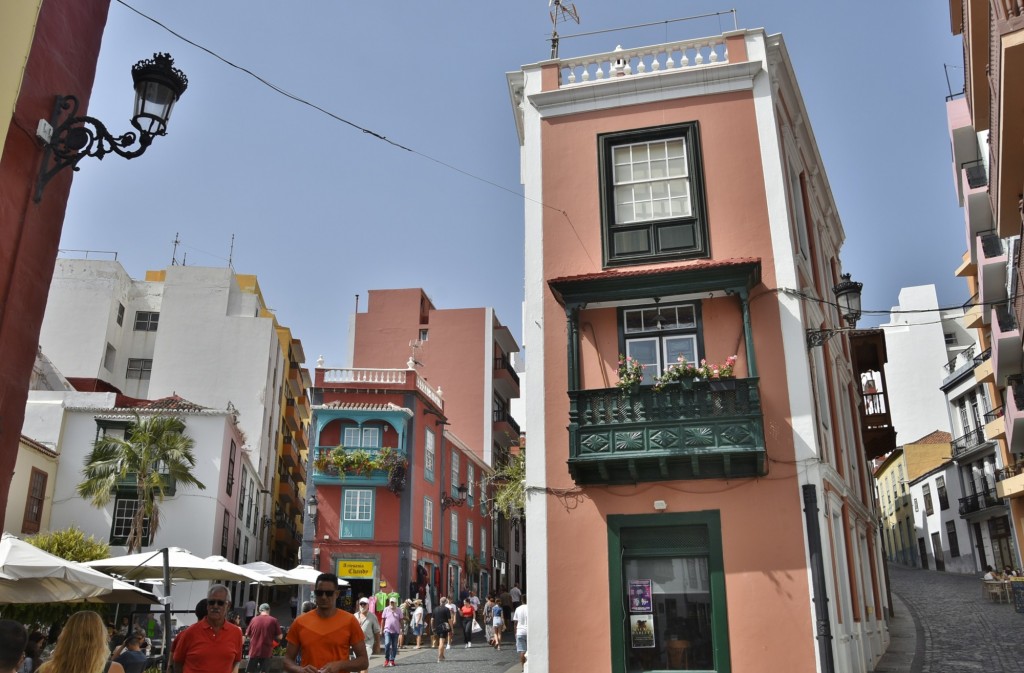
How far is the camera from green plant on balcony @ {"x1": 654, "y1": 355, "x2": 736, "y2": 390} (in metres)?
13.6

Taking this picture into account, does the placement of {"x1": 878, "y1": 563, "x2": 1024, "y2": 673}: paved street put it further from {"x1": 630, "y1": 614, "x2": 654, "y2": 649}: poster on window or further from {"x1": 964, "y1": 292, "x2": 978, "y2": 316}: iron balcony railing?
{"x1": 964, "y1": 292, "x2": 978, "y2": 316}: iron balcony railing

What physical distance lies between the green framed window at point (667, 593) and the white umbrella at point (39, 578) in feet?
24.4

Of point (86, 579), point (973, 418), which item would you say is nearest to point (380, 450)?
point (86, 579)

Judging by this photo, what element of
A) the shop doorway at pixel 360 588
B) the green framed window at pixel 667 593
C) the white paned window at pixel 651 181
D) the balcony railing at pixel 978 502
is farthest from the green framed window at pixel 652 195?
the balcony railing at pixel 978 502

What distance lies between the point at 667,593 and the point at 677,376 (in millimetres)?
3450

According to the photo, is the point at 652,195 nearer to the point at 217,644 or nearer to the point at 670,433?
the point at 670,433

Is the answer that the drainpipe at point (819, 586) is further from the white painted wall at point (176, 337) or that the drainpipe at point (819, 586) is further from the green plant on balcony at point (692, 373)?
the white painted wall at point (176, 337)

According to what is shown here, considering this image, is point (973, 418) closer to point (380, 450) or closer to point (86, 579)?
point (380, 450)

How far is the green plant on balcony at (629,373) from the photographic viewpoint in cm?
1377

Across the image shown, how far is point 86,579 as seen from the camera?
35.2ft

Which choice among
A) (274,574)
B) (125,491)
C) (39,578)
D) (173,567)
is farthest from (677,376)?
(125,491)

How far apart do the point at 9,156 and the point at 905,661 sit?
16.9m

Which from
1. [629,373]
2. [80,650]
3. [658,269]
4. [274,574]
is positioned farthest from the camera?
[274,574]

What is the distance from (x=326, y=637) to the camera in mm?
6238
